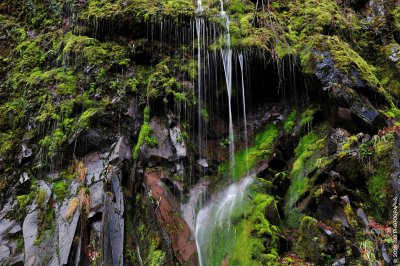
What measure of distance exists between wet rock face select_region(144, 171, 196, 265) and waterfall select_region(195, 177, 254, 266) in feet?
0.68

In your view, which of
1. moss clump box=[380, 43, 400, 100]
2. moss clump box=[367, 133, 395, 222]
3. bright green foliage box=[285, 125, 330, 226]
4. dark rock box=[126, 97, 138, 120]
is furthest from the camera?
moss clump box=[380, 43, 400, 100]

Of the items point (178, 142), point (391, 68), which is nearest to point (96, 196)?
point (178, 142)

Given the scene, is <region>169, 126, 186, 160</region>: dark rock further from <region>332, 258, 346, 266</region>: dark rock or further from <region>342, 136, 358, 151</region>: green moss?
<region>332, 258, 346, 266</region>: dark rock

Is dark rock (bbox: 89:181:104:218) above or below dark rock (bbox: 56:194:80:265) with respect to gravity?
above

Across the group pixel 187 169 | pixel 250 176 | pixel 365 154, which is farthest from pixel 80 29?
pixel 365 154

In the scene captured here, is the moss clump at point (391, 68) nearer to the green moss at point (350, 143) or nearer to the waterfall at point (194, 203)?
the green moss at point (350, 143)

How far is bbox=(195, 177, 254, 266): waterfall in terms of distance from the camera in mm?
7636

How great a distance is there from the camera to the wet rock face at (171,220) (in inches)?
290

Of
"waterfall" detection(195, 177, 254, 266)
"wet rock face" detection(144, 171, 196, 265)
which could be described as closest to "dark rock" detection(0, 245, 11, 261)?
"wet rock face" detection(144, 171, 196, 265)

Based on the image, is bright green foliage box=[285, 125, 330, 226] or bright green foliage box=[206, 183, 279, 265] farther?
bright green foliage box=[285, 125, 330, 226]

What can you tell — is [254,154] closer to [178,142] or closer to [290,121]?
[290,121]

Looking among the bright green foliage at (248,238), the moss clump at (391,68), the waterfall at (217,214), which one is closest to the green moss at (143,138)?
the waterfall at (217,214)

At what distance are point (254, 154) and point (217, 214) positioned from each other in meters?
2.03

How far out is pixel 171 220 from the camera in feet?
25.6
